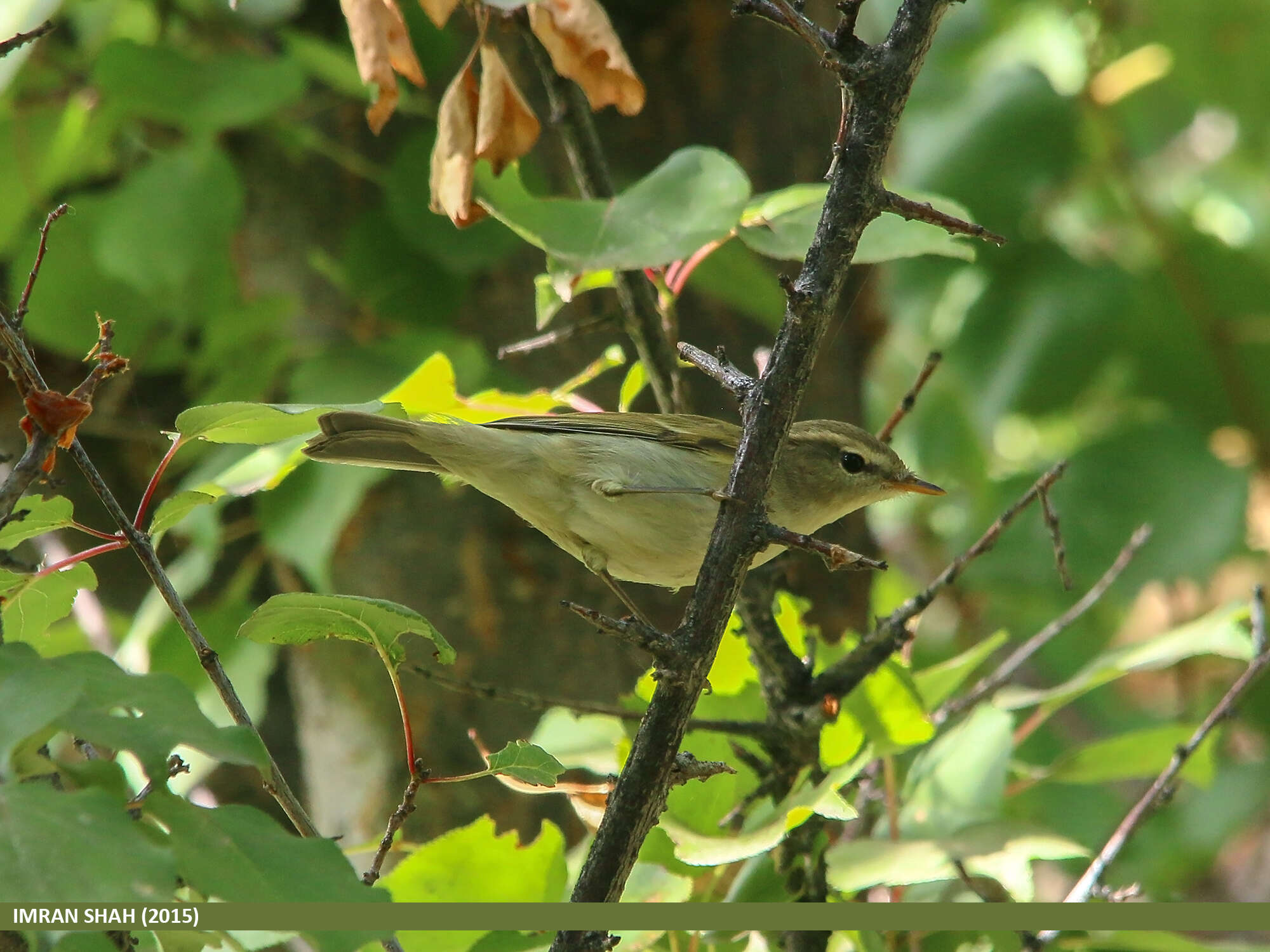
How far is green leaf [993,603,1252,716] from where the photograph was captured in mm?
2125

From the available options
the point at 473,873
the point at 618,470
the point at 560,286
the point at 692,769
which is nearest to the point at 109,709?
the point at 692,769

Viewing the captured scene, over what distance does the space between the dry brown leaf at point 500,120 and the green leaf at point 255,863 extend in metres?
0.96

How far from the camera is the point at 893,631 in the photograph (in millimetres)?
1895

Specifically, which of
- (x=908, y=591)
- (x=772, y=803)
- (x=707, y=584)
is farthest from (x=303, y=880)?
(x=908, y=591)

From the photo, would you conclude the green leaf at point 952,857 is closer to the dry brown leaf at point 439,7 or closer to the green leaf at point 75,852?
the green leaf at point 75,852

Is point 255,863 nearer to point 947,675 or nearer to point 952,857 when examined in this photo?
point 952,857

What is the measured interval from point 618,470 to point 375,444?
46 centimetres

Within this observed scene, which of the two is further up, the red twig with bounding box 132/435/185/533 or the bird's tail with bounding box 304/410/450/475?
the bird's tail with bounding box 304/410/450/475

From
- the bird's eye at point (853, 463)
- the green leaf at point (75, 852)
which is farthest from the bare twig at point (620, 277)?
the green leaf at point (75, 852)

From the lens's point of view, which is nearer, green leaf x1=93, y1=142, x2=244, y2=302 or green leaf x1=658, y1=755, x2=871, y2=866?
green leaf x1=658, y1=755, x2=871, y2=866

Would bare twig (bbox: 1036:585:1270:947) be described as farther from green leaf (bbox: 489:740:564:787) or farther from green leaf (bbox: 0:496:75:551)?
green leaf (bbox: 0:496:75:551)

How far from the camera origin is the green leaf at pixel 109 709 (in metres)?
0.97

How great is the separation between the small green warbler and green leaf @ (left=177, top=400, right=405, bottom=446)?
521mm

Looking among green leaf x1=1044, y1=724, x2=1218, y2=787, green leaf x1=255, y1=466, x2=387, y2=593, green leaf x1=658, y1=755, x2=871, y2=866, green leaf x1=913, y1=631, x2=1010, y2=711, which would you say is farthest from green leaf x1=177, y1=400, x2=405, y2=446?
green leaf x1=1044, y1=724, x2=1218, y2=787
